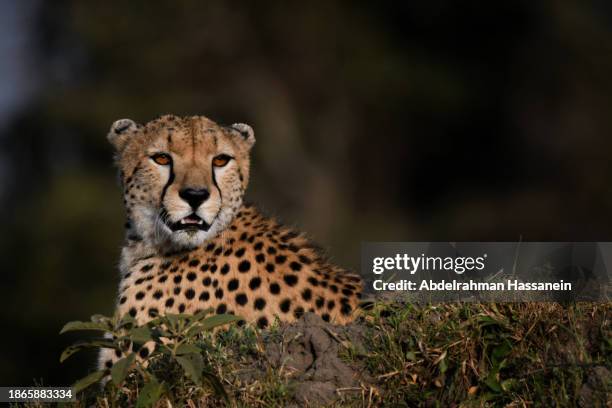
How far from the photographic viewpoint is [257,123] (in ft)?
62.4

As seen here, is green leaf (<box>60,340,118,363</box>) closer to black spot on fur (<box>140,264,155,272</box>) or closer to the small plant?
the small plant

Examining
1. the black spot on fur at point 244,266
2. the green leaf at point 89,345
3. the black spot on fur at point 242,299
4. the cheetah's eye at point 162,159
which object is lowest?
the green leaf at point 89,345

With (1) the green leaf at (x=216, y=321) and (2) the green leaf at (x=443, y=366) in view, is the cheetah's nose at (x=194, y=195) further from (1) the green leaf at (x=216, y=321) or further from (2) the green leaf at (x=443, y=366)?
(2) the green leaf at (x=443, y=366)

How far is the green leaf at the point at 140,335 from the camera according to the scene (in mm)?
3762

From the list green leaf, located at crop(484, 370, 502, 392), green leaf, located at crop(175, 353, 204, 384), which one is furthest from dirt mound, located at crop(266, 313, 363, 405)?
green leaf, located at crop(484, 370, 502, 392)

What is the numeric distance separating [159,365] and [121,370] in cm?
29

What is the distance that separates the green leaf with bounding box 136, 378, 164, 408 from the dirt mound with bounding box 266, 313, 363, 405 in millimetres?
454

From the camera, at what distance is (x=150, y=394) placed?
3684 mm

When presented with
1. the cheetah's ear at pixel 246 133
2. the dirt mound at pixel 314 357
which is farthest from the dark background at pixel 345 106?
the dirt mound at pixel 314 357

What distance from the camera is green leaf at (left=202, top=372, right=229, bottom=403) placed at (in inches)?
145

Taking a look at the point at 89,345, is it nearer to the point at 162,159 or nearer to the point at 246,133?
the point at 162,159

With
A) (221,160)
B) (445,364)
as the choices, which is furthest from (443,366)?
(221,160)

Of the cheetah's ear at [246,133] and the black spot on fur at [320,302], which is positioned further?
the cheetah's ear at [246,133]

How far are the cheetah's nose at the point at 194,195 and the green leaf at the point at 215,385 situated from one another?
1395 mm
